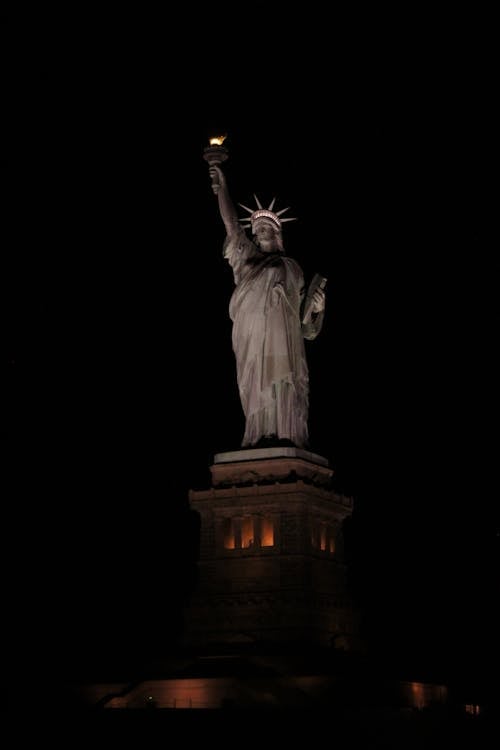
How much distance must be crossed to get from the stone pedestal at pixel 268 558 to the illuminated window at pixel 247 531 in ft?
0.07

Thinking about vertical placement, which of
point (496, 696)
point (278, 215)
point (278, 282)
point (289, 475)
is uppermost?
point (278, 215)

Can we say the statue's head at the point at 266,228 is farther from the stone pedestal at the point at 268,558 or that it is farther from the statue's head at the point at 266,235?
the stone pedestal at the point at 268,558

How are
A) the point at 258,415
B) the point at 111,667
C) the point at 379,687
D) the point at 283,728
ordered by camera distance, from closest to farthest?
the point at 283,728 < the point at 379,687 < the point at 111,667 < the point at 258,415

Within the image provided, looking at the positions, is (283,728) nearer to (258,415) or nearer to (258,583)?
(258,583)

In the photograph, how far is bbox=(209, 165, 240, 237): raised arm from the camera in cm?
2942

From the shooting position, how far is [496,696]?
29.3 meters

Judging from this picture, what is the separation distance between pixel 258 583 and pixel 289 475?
2.50m

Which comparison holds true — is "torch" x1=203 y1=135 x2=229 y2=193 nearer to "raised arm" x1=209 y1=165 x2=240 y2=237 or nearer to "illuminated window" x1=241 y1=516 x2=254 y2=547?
"raised arm" x1=209 y1=165 x2=240 y2=237

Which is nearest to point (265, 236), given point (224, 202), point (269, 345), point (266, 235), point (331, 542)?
point (266, 235)

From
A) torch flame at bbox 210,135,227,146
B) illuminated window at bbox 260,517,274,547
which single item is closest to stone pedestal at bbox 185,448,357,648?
illuminated window at bbox 260,517,274,547

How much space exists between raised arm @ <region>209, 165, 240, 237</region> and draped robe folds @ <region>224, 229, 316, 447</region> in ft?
0.93

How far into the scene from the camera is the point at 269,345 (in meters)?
28.5

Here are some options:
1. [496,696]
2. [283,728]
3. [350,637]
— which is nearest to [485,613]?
[496,696]

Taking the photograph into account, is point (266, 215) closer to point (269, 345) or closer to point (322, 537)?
point (269, 345)
